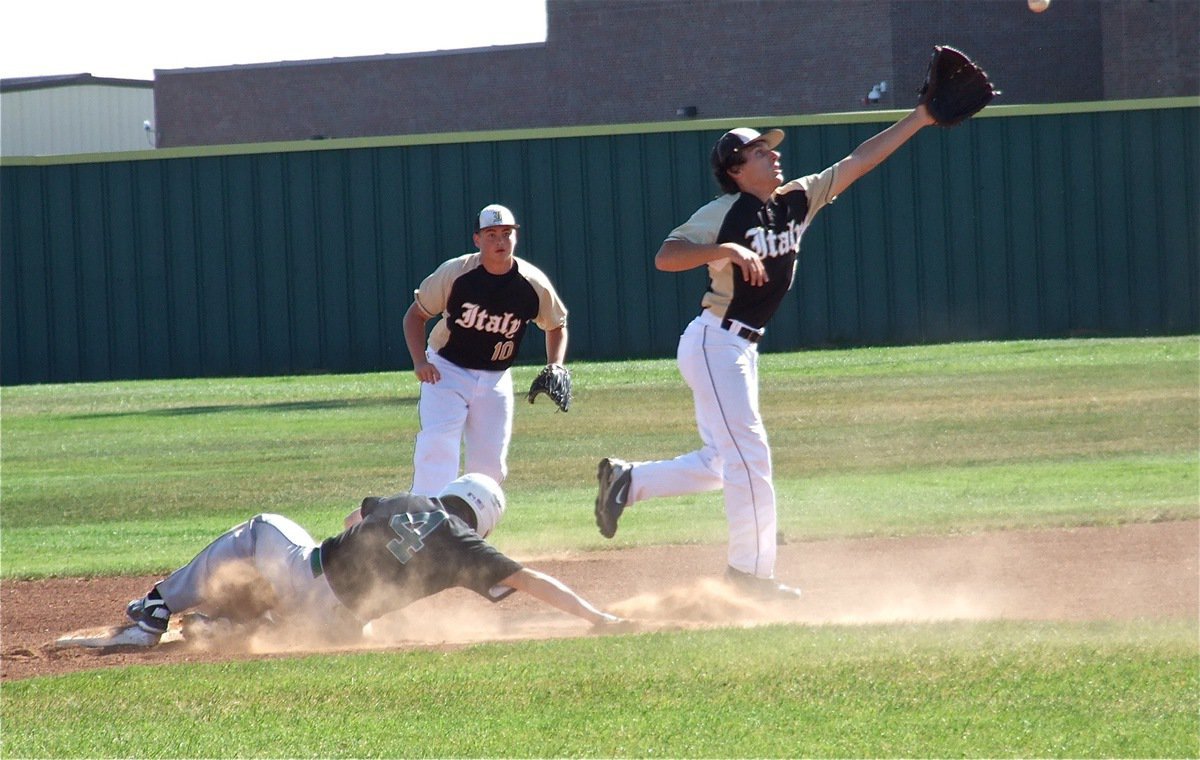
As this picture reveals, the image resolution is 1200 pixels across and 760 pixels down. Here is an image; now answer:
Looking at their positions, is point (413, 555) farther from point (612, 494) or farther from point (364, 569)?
point (612, 494)

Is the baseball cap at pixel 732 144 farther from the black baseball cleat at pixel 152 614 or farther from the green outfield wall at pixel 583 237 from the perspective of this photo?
the green outfield wall at pixel 583 237

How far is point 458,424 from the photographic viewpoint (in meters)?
7.74

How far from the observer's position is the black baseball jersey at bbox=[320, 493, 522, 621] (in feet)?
19.7

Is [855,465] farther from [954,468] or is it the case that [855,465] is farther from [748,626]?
[748,626]

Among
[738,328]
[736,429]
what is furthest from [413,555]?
[738,328]

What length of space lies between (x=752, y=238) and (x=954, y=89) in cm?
124

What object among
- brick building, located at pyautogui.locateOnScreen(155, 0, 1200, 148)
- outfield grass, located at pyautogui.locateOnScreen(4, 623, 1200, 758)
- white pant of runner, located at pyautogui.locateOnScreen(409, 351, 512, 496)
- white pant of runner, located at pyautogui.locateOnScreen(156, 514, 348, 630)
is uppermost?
brick building, located at pyautogui.locateOnScreen(155, 0, 1200, 148)

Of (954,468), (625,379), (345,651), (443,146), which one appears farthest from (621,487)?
(443,146)

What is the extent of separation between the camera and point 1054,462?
42.9 ft

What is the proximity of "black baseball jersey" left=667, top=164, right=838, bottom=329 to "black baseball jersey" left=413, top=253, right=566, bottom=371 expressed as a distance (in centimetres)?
133

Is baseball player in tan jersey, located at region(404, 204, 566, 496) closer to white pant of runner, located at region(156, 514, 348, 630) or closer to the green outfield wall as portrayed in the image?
white pant of runner, located at region(156, 514, 348, 630)

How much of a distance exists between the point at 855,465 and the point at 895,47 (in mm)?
18860

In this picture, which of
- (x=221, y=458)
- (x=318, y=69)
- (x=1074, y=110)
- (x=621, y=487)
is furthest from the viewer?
(x=318, y=69)

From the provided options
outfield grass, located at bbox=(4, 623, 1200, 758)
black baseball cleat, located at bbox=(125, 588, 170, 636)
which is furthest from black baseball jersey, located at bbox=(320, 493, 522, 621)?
black baseball cleat, located at bbox=(125, 588, 170, 636)
